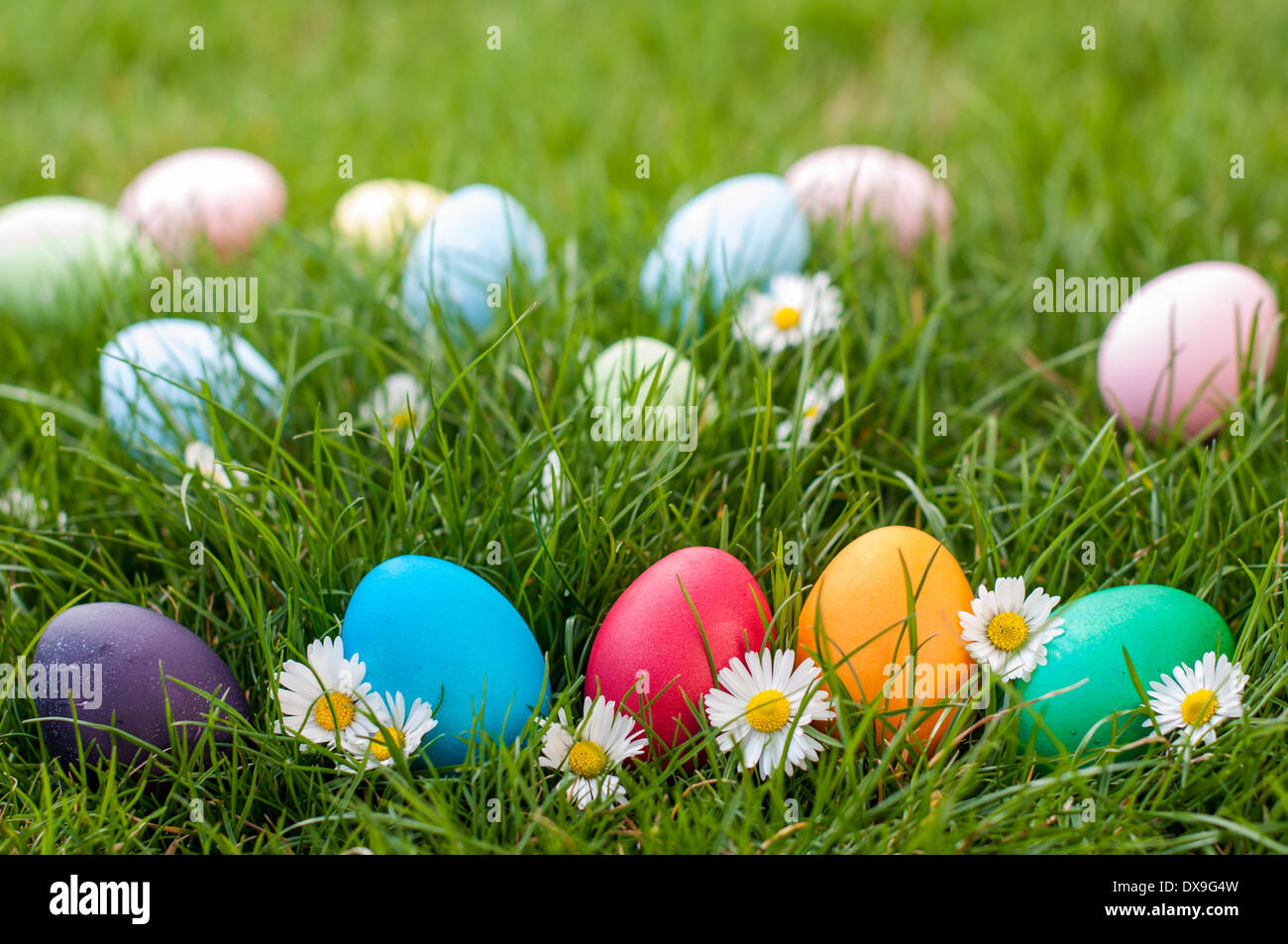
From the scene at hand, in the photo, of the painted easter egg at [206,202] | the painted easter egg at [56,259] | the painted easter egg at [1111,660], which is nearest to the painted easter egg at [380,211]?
the painted easter egg at [206,202]

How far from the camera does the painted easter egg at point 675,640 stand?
105 cm

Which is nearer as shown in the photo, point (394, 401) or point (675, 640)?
point (675, 640)

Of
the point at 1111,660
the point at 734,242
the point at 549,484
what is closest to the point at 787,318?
the point at 734,242

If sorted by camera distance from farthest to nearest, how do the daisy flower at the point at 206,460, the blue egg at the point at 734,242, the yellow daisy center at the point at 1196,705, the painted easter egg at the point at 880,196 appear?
1. the painted easter egg at the point at 880,196
2. the blue egg at the point at 734,242
3. the daisy flower at the point at 206,460
4. the yellow daisy center at the point at 1196,705

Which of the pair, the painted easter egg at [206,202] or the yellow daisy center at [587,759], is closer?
the yellow daisy center at [587,759]

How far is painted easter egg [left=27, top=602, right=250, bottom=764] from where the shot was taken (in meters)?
1.04

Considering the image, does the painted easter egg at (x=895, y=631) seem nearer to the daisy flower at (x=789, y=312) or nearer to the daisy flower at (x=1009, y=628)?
the daisy flower at (x=1009, y=628)

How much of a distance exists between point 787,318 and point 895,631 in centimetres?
66

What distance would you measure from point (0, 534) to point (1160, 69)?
111 inches

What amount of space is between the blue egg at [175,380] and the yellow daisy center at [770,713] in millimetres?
855

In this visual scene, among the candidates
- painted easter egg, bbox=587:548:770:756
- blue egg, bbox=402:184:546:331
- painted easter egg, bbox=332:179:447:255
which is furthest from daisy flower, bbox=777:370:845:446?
painted easter egg, bbox=332:179:447:255

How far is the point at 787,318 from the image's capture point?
157 cm

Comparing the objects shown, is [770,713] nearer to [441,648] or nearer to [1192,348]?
[441,648]
